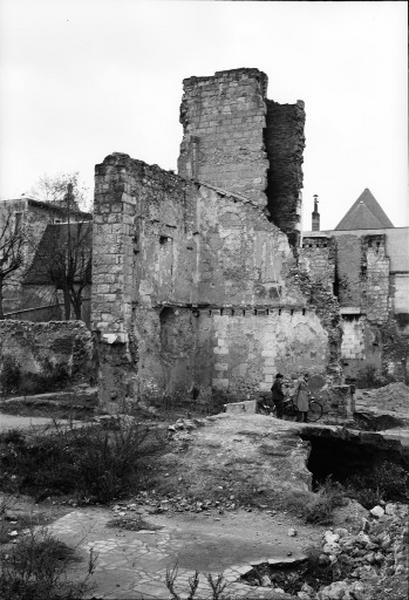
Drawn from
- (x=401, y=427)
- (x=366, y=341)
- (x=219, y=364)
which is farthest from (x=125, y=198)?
(x=366, y=341)

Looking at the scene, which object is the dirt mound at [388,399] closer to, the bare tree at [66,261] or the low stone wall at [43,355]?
the low stone wall at [43,355]

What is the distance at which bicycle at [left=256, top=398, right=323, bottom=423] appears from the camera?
14016 mm

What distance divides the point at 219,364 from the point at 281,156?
5086mm

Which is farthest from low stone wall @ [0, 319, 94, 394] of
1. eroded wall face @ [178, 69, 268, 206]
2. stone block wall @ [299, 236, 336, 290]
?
stone block wall @ [299, 236, 336, 290]

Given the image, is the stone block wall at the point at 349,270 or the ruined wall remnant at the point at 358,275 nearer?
the ruined wall remnant at the point at 358,275

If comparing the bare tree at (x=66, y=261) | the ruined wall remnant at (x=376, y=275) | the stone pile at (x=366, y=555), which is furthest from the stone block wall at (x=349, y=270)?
the stone pile at (x=366, y=555)

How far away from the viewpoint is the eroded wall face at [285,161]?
55.3ft

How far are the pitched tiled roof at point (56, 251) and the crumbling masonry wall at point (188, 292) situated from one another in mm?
13657

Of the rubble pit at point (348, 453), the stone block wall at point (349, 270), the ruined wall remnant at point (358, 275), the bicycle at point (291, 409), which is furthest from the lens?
the stone block wall at point (349, 270)

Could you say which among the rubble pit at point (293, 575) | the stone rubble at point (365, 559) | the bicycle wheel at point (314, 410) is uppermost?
the bicycle wheel at point (314, 410)

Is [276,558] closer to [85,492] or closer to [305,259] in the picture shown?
[85,492]

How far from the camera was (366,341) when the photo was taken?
27828 millimetres

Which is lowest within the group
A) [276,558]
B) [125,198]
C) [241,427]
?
[276,558]

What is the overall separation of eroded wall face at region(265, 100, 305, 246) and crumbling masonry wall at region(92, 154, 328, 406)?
2.35 feet
